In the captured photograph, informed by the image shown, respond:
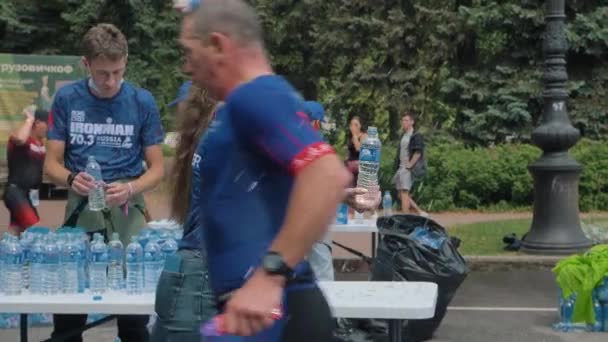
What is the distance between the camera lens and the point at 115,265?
482 centimetres

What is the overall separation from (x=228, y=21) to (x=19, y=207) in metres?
8.86

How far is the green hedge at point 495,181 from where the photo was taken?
60.4ft

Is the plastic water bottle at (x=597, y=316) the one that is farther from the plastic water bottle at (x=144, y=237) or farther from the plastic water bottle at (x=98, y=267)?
the plastic water bottle at (x=98, y=267)

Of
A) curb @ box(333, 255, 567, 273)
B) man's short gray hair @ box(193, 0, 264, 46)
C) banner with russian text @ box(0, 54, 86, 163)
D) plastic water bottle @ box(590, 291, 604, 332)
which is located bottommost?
plastic water bottle @ box(590, 291, 604, 332)

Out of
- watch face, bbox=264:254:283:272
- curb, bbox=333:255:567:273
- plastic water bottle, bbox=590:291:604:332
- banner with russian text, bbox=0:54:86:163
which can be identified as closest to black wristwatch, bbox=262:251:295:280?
watch face, bbox=264:254:283:272

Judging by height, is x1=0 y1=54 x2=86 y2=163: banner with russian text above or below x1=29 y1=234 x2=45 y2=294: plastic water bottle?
above

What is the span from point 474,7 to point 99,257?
60.0 feet

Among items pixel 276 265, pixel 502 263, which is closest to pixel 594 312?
pixel 502 263

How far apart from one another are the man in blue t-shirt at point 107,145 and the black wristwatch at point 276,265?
2695 mm

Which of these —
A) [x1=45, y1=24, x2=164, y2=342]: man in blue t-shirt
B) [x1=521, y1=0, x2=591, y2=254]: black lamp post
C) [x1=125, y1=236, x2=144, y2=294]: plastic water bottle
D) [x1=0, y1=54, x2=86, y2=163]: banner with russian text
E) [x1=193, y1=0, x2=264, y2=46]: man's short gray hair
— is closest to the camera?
[x1=193, y1=0, x2=264, y2=46]: man's short gray hair

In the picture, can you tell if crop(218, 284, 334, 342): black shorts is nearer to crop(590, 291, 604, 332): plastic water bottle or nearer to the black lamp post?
crop(590, 291, 604, 332): plastic water bottle

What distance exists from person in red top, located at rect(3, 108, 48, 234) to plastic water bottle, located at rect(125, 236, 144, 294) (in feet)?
20.9

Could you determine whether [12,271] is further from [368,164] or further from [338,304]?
[368,164]

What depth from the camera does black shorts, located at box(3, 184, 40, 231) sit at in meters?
10.8
